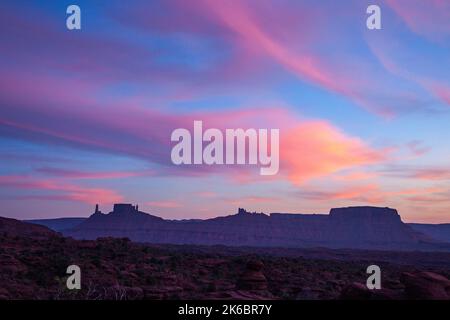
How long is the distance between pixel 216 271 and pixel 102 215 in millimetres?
158553

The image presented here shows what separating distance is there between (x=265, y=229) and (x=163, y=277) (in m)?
156

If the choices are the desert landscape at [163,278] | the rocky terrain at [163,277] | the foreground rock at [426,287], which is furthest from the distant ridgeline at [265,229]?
the foreground rock at [426,287]

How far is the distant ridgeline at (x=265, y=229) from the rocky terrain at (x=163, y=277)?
129016 millimetres

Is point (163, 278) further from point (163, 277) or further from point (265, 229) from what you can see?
point (265, 229)

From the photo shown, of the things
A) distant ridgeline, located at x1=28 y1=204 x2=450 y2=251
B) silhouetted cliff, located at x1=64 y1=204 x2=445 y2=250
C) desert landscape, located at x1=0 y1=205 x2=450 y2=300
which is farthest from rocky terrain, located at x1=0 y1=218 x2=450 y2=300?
silhouetted cliff, located at x1=64 y1=204 x2=445 y2=250

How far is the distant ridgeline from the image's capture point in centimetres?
16688

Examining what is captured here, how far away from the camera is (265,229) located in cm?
18075

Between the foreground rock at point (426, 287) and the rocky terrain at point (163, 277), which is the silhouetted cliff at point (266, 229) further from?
the foreground rock at point (426, 287)

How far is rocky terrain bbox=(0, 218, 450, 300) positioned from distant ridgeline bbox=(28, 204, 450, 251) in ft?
423

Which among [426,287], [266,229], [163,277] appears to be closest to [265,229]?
[266,229]

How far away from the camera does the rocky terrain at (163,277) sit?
677 inches

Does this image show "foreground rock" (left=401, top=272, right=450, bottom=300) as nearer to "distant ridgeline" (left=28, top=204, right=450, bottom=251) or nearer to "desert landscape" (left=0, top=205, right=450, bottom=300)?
"desert landscape" (left=0, top=205, right=450, bottom=300)
